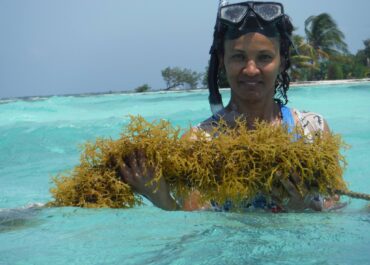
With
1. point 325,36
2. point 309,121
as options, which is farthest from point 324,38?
point 309,121

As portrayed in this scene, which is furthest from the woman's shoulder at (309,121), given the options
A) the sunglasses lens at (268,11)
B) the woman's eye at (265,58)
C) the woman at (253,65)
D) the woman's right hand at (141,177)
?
the woman's right hand at (141,177)

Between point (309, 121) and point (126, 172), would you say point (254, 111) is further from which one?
point (126, 172)

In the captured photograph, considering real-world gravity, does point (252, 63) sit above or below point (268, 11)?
below

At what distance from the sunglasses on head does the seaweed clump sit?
2.46ft

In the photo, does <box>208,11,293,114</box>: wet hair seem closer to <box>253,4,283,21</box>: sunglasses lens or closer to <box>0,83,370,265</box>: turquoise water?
<box>253,4,283,21</box>: sunglasses lens

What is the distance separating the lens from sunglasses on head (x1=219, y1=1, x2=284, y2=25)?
288cm

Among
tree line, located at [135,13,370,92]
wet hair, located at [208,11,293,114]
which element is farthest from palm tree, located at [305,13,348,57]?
wet hair, located at [208,11,293,114]

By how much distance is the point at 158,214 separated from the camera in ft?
8.64

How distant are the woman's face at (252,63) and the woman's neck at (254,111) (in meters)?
0.10

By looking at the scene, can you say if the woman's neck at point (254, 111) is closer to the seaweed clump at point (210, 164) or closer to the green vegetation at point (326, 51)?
the seaweed clump at point (210, 164)

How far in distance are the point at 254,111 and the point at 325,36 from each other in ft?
122

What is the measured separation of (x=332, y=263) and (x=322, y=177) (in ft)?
1.75

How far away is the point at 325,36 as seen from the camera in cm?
3803

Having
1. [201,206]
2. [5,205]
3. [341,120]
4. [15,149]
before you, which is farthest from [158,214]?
[341,120]
